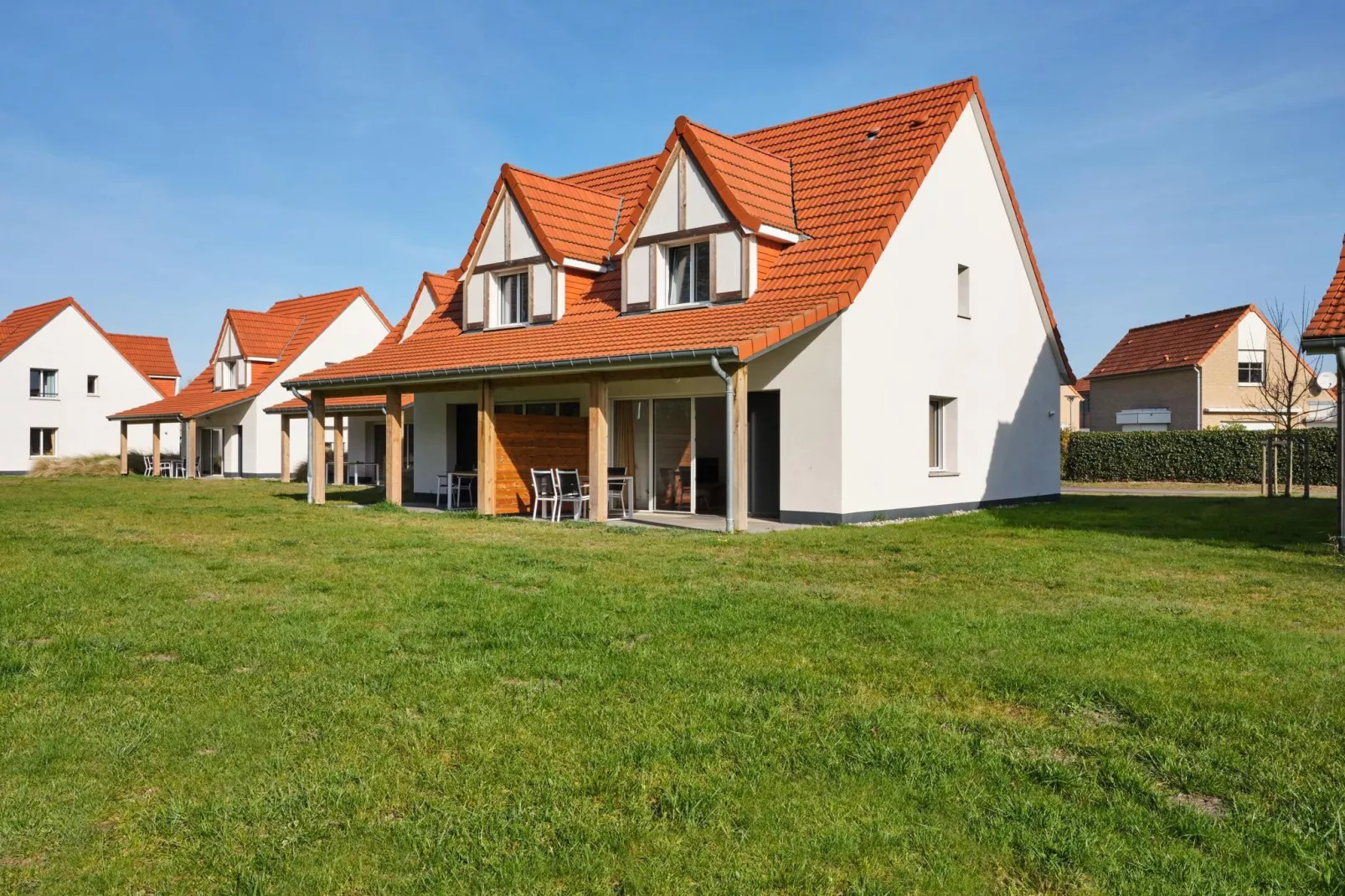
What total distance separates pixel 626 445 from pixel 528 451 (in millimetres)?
1847

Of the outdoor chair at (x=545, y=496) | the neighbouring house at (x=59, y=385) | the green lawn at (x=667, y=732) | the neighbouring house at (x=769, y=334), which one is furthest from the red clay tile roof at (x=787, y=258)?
the neighbouring house at (x=59, y=385)

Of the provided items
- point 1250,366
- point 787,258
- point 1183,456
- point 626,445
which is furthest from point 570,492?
point 1250,366

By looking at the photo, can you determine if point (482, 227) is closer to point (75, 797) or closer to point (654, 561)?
point (654, 561)

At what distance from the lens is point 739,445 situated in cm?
1445

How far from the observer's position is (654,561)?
11.1 metres

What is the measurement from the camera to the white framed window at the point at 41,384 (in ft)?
149

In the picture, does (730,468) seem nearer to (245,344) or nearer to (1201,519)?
(1201,519)

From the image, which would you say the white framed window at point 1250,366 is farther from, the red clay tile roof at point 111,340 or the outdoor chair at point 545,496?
the red clay tile roof at point 111,340

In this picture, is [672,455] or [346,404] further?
[346,404]

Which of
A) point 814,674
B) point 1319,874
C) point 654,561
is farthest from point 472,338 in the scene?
point 1319,874

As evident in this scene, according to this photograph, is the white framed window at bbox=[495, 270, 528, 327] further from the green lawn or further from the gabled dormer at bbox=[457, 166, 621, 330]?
the green lawn

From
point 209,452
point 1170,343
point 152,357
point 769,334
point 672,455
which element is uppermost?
point 152,357

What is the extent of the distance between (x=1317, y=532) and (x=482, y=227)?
15901 mm

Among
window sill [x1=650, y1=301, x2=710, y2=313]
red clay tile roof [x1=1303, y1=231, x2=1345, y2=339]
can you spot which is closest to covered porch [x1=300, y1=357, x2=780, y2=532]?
window sill [x1=650, y1=301, x2=710, y2=313]
